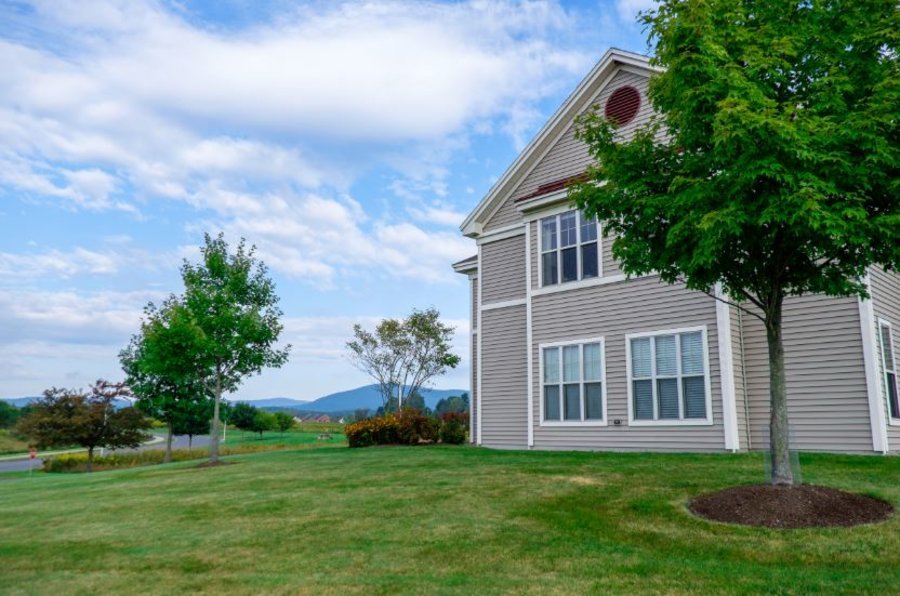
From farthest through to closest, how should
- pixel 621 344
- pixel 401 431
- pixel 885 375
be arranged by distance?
1. pixel 401 431
2. pixel 621 344
3. pixel 885 375

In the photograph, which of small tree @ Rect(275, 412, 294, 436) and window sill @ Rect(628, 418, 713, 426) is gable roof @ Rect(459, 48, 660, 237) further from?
small tree @ Rect(275, 412, 294, 436)

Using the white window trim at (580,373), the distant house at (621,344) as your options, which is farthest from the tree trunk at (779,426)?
the white window trim at (580,373)

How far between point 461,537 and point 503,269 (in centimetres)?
1184

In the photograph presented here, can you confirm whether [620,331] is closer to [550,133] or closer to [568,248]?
[568,248]

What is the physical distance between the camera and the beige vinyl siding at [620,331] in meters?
13.5

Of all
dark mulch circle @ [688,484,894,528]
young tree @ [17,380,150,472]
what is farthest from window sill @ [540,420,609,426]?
young tree @ [17,380,150,472]

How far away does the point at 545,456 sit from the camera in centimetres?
1422

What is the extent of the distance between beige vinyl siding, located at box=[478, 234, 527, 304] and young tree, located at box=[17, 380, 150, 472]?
2339cm

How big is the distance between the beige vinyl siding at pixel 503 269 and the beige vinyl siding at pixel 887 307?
8.25 m

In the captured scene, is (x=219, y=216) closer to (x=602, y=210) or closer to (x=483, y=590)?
(x=602, y=210)

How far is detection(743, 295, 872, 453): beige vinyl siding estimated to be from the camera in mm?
11891

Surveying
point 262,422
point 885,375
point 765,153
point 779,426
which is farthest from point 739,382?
point 262,422

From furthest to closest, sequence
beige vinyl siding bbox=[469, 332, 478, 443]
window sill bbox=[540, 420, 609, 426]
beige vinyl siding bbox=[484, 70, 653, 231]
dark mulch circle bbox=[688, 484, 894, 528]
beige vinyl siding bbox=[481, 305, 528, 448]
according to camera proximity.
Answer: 1. beige vinyl siding bbox=[469, 332, 478, 443]
2. beige vinyl siding bbox=[481, 305, 528, 448]
3. beige vinyl siding bbox=[484, 70, 653, 231]
4. window sill bbox=[540, 420, 609, 426]
5. dark mulch circle bbox=[688, 484, 894, 528]

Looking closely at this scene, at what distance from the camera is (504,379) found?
17891 mm
